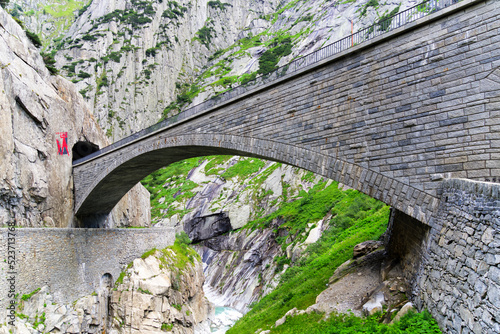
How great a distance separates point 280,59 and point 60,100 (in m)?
42.9

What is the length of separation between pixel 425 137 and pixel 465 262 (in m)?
3.37

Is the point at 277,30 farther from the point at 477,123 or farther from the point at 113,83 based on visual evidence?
the point at 477,123

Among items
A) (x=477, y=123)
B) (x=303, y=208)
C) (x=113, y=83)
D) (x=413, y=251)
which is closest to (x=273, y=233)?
(x=303, y=208)

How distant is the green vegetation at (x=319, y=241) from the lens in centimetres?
1147

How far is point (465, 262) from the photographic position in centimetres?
492

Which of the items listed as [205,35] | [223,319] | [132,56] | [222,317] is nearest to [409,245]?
[223,319]

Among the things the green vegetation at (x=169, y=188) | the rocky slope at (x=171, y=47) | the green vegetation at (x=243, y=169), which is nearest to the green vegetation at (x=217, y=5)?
the rocky slope at (x=171, y=47)

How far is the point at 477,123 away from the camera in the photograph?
21.6 ft

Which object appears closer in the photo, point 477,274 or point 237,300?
point 477,274

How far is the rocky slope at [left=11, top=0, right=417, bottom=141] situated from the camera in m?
51.2

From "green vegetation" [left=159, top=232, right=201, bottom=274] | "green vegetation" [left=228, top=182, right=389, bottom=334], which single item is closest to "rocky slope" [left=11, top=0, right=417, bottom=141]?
"green vegetation" [left=228, top=182, right=389, bottom=334]

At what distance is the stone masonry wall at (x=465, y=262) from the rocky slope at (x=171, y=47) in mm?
43904

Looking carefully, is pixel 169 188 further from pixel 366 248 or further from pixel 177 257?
pixel 366 248

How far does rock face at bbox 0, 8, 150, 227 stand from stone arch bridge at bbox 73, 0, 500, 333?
47.1 feet
